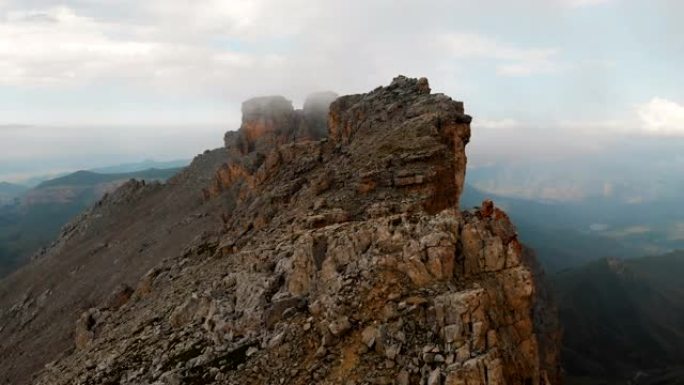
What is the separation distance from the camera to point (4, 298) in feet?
352

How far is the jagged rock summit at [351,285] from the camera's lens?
26.2m

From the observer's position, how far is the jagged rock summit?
26.2 metres

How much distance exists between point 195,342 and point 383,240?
489 inches

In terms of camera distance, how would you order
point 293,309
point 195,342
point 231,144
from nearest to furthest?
point 293,309 → point 195,342 → point 231,144

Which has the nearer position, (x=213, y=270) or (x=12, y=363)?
(x=213, y=270)

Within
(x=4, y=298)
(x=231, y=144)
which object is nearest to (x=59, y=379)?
(x=4, y=298)

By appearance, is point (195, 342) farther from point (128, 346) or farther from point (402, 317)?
point (402, 317)

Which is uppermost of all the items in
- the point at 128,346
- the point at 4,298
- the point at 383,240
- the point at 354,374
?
the point at 383,240

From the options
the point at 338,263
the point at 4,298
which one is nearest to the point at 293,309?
the point at 338,263

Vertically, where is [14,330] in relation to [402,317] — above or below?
below

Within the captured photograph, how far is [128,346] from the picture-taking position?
123 ft

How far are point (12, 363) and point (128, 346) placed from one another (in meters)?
43.3

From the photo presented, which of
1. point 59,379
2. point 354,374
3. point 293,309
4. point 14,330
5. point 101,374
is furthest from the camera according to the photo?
point 14,330

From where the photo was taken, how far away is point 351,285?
1159 inches
